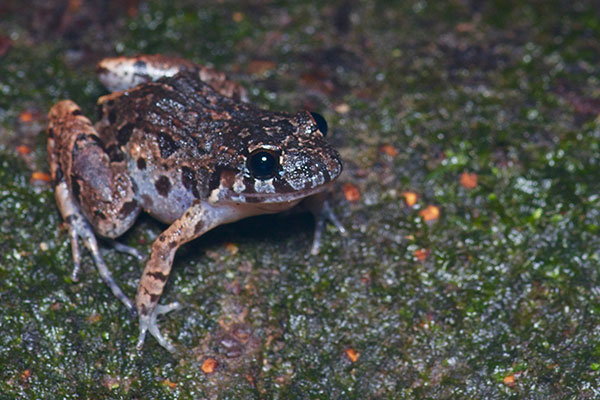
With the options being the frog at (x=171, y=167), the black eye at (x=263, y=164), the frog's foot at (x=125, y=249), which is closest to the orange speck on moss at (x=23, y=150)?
the frog at (x=171, y=167)

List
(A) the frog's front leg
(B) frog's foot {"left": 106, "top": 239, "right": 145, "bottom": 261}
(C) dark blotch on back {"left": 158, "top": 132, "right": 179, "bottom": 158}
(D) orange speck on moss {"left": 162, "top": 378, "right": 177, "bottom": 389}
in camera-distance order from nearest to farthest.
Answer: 1. (D) orange speck on moss {"left": 162, "top": 378, "right": 177, "bottom": 389}
2. (A) the frog's front leg
3. (C) dark blotch on back {"left": 158, "top": 132, "right": 179, "bottom": 158}
4. (B) frog's foot {"left": 106, "top": 239, "right": 145, "bottom": 261}

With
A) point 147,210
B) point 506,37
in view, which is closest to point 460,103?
point 506,37

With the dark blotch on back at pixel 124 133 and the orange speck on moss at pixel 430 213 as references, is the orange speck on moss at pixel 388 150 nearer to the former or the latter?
the orange speck on moss at pixel 430 213

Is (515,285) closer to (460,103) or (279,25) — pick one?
(460,103)

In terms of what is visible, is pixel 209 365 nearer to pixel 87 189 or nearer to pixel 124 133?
pixel 87 189

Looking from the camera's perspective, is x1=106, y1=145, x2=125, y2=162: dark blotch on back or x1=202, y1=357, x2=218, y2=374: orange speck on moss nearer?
x1=202, y1=357, x2=218, y2=374: orange speck on moss

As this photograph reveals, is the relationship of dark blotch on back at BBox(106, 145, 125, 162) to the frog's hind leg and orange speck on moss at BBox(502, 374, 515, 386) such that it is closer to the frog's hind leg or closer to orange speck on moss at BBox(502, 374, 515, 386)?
the frog's hind leg

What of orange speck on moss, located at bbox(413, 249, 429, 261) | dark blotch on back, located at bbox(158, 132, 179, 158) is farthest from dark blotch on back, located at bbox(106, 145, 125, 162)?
orange speck on moss, located at bbox(413, 249, 429, 261)

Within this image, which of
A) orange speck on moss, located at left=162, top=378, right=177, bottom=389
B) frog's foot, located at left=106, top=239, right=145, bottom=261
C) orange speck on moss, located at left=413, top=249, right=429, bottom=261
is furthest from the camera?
orange speck on moss, located at left=413, top=249, right=429, bottom=261
